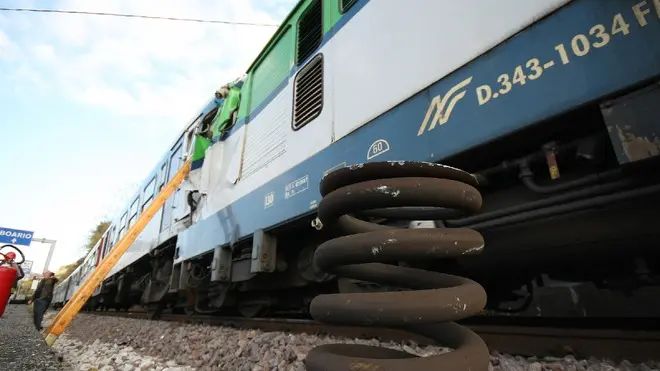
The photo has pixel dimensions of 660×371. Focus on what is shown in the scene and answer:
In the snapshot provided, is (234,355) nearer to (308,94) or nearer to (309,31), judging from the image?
(308,94)

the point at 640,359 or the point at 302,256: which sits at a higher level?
the point at 302,256

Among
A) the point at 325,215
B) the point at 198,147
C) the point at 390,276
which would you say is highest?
the point at 198,147

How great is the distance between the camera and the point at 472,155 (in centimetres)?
179

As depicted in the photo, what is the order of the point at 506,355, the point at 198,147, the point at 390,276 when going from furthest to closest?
the point at 198,147 < the point at 506,355 < the point at 390,276

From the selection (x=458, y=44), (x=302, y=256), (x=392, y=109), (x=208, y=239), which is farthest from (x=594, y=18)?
(x=208, y=239)

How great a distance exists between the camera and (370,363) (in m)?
0.85

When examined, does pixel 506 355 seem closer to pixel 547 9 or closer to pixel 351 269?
pixel 351 269

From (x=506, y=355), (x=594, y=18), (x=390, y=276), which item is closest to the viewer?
(x=390, y=276)

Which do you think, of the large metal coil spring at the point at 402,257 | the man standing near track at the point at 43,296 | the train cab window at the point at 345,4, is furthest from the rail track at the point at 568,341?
the man standing near track at the point at 43,296

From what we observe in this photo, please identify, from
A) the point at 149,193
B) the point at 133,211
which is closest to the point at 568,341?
the point at 149,193

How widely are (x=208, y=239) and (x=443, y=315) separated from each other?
12.9 feet

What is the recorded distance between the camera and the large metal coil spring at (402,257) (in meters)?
0.94

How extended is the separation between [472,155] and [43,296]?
10.7 m

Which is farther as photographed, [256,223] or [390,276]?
[256,223]
